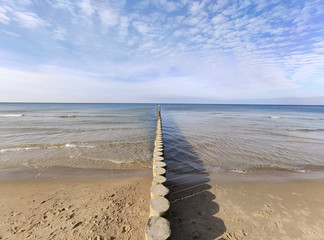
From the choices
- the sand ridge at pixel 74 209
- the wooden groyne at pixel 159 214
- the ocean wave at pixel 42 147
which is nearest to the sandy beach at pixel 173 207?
the sand ridge at pixel 74 209

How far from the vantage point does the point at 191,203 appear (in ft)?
13.4

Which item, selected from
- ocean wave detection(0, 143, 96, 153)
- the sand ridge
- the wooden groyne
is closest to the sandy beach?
the sand ridge

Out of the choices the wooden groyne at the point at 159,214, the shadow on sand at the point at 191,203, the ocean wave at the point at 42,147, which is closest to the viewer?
the wooden groyne at the point at 159,214

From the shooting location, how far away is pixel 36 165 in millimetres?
6500

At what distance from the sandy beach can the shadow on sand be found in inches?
0.8

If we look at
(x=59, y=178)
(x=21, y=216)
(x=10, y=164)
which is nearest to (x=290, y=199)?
(x=21, y=216)

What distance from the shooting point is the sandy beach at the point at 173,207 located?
322 cm

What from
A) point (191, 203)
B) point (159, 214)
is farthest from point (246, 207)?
point (159, 214)

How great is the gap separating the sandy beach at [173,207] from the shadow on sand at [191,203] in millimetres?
21

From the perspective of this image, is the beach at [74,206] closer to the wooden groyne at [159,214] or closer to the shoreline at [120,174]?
the shoreline at [120,174]

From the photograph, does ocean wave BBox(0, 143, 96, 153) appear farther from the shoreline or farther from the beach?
the beach

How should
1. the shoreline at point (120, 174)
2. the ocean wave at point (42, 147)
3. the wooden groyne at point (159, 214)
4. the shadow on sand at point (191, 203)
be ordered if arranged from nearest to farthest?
1. the wooden groyne at point (159, 214)
2. the shadow on sand at point (191, 203)
3. the shoreline at point (120, 174)
4. the ocean wave at point (42, 147)

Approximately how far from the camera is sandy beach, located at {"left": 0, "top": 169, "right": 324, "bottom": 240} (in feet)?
10.6

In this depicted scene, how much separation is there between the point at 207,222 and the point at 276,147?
883cm
